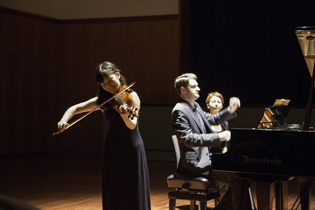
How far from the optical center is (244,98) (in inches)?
312

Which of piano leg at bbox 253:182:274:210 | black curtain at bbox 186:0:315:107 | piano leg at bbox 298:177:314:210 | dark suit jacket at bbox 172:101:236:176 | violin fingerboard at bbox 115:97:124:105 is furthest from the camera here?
black curtain at bbox 186:0:315:107

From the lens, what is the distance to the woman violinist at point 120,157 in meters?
2.85

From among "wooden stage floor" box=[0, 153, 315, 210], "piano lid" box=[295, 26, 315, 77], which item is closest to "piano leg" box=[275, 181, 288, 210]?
"piano lid" box=[295, 26, 315, 77]

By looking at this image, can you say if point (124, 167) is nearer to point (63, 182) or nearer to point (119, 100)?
point (119, 100)

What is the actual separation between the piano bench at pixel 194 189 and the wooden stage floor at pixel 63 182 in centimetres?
95

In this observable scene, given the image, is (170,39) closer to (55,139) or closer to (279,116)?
(55,139)

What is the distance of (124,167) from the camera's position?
2893mm

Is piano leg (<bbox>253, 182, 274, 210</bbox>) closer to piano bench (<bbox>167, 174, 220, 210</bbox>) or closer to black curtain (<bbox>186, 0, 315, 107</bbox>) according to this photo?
piano bench (<bbox>167, 174, 220, 210</bbox>)

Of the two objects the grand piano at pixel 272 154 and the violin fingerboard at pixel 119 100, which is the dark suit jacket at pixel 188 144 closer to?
the grand piano at pixel 272 154

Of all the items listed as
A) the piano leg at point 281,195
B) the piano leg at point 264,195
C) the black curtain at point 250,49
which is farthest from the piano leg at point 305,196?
the black curtain at point 250,49

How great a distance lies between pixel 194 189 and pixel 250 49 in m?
5.10

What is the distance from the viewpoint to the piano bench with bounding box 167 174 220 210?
3.18 m

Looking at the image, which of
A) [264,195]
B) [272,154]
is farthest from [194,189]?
[272,154]

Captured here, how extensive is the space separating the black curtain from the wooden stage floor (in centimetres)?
189
